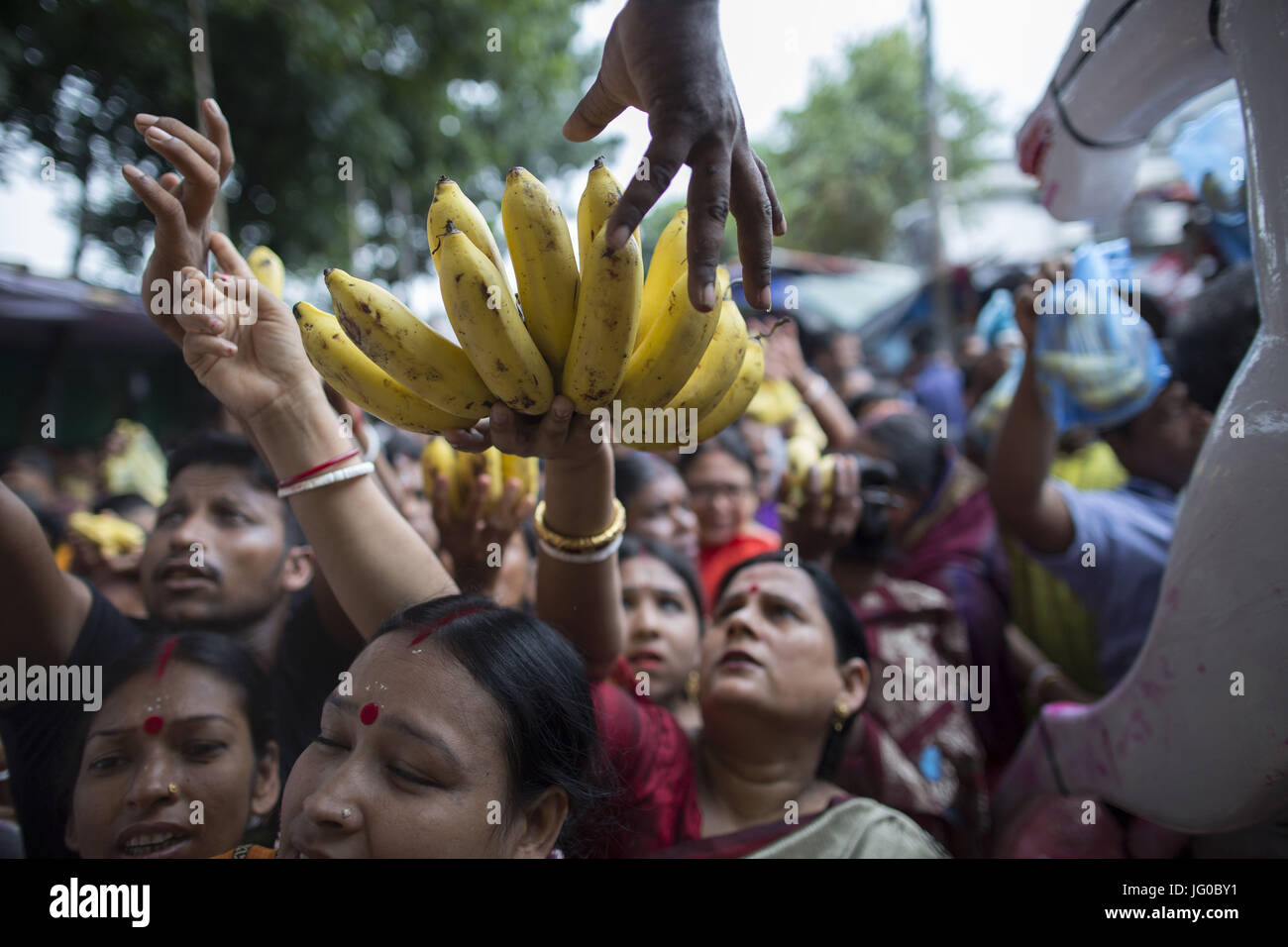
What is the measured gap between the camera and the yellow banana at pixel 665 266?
1283 millimetres

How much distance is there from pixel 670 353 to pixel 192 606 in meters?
1.19

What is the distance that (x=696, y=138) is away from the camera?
995mm

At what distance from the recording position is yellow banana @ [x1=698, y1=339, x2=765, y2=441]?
137 centimetres

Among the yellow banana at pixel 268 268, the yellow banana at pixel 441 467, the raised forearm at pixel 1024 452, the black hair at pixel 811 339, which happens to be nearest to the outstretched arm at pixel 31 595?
the yellow banana at pixel 268 268

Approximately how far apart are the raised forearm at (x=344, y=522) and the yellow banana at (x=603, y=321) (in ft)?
1.65

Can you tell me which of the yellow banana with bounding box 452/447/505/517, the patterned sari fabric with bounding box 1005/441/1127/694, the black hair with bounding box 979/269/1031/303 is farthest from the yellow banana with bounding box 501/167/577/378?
the black hair with bounding box 979/269/1031/303

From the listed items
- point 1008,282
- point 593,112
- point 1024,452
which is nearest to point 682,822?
point 593,112

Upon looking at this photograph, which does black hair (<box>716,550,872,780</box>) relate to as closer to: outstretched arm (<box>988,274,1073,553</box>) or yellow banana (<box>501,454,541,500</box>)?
yellow banana (<box>501,454,541,500</box>)

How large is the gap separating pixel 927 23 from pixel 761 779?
890cm

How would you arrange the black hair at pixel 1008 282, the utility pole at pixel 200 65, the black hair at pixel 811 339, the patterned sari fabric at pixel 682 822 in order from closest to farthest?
the utility pole at pixel 200 65 → the patterned sari fabric at pixel 682 822 → the black hair at pixel 1008 282 → the black hair at pixel 811 339

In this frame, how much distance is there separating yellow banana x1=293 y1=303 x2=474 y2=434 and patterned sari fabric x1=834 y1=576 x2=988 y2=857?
5.86 ft

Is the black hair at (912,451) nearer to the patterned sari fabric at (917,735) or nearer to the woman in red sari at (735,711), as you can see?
the patterned sari fabric at (917,735)
